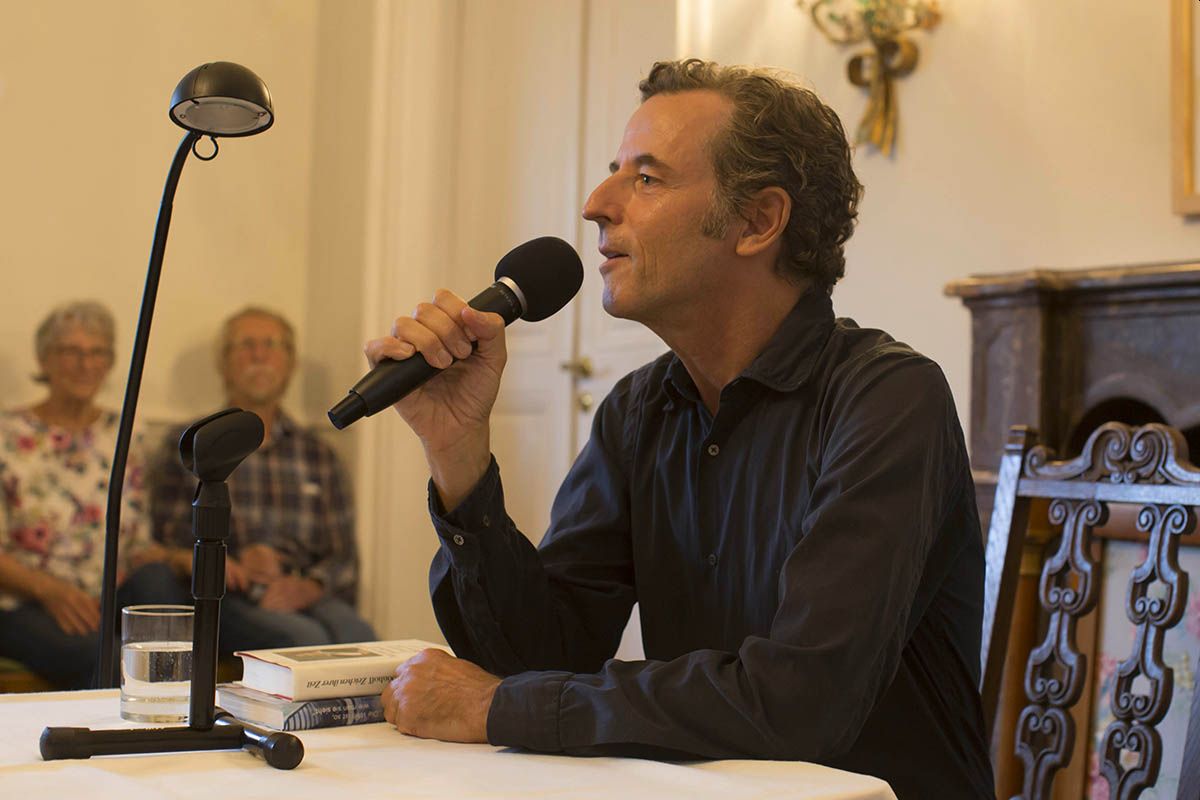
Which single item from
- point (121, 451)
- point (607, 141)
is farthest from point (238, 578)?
point (121, 451)

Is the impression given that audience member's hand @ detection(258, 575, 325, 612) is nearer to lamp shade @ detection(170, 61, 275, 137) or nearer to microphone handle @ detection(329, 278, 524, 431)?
lamp shade @ detection(170, 61, 275, 137)

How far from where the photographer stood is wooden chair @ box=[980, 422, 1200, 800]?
1336 mm

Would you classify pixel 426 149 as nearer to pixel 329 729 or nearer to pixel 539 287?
pixel 539 287

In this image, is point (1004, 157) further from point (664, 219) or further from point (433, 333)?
point (433, 333)

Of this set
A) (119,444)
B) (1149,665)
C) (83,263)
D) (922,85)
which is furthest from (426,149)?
(1149,665)

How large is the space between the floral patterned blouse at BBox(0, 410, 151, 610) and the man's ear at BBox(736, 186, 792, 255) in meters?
2.85

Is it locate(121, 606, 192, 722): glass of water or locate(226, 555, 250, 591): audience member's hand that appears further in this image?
locate(226, 555, 250, 591): audience member's hand

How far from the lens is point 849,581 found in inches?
44.3

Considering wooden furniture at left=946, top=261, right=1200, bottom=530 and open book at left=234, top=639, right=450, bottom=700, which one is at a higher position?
wooden furniture at left=946, top=261, right=1200, bottom=530

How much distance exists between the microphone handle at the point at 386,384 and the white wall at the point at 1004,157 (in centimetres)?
198

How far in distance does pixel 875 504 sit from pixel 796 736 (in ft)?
0.76

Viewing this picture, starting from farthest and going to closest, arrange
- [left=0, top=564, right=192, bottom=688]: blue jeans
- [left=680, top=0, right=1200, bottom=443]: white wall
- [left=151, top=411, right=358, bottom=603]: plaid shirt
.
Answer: [left=151, top=411, right=358, bottom=603]: plaid shirt → [left=0, top=564, right=192, bottom=688]: blue jeans → [left=680, top=0, right=1200, bottom=443]: white wall

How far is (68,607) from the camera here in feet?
11.8

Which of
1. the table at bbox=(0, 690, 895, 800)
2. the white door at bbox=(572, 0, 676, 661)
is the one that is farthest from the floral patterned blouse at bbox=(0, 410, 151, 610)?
the table at bbox=(0, 690, 895, 800)
